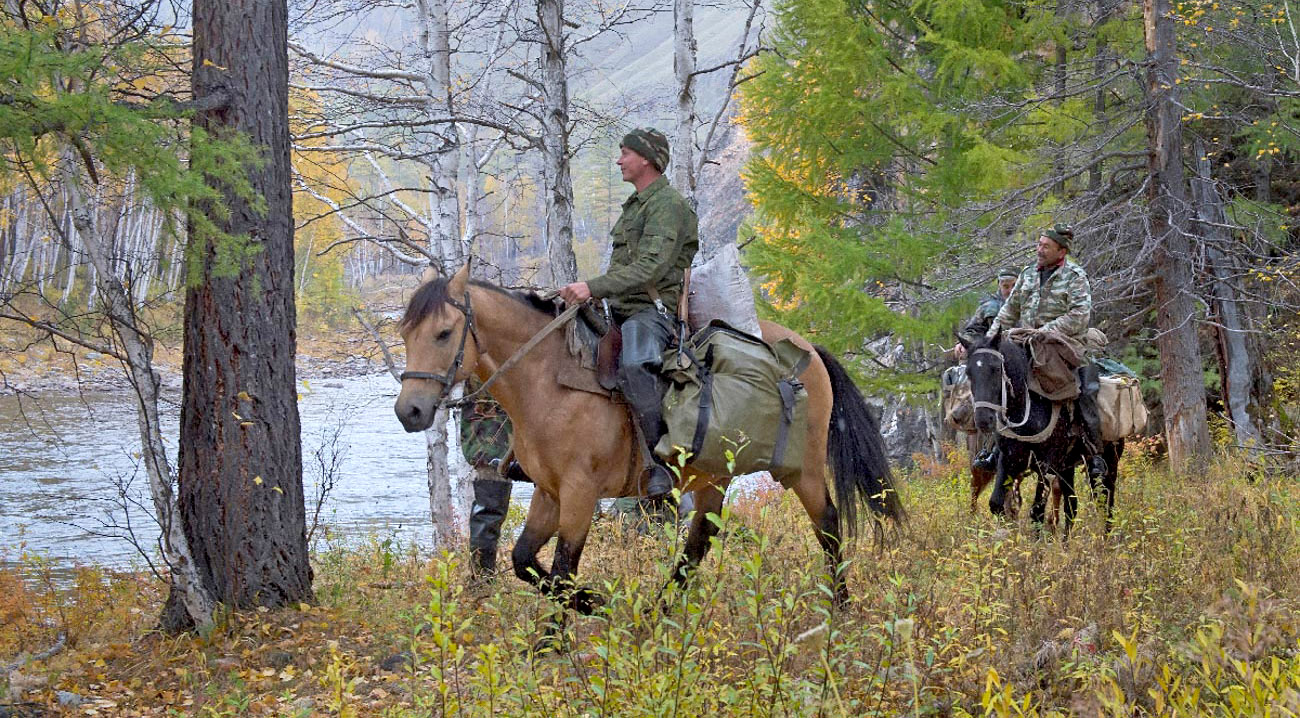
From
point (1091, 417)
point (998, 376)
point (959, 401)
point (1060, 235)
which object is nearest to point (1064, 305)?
point (1060, 235)

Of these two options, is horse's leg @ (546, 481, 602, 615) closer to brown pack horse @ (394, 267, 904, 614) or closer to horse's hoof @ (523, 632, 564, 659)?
brown pack horse @ (394, 267, 904, 614)

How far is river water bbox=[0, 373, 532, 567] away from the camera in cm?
1304

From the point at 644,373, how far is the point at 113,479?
11.8m

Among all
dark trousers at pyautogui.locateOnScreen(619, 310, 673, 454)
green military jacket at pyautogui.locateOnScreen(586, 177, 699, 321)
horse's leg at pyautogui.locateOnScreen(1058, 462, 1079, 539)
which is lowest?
horse's leg at pyautogui.locateOnScreen(1058, 462, 1079, 539)

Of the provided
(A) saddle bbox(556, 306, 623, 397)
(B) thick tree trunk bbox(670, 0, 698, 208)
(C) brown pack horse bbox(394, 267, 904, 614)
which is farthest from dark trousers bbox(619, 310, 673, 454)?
(B) thick tree trunk bbox(670, 0, 698, 208)

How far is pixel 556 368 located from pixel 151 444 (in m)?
2.23

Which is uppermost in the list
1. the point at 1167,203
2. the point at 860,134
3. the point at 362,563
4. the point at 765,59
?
the point at 765,59

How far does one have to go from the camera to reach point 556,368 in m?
6.17

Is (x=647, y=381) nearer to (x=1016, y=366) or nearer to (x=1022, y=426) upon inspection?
(x=1016, y=366)

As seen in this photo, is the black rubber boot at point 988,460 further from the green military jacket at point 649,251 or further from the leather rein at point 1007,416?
the green military jacket at point 649,251

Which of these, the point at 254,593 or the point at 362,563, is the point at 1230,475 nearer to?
the point at 362,563

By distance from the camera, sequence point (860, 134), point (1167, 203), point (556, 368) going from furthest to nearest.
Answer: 1. point (860, 134)
2. point (1167, 203)
3. point (556, 368)

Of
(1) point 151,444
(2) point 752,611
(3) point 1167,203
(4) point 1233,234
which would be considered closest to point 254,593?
(1) point 151,444

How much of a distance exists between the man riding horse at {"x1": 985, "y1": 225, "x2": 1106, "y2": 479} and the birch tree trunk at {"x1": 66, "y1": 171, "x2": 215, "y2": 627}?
635 cm
